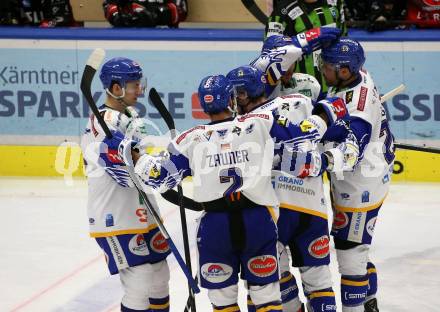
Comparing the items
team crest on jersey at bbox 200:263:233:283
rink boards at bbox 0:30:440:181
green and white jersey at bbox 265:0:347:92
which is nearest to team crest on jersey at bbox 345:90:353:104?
team crest on jersey at bbox 200:263:233:283

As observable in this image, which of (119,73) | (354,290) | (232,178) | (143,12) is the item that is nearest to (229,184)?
(232,178)

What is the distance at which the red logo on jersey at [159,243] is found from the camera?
480 cm

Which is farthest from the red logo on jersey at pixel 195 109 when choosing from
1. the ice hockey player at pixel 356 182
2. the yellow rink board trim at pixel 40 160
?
the ice hockey player at pixel 356 182

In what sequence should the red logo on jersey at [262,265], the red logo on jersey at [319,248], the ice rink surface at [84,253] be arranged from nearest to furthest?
the red logo on jersey at [262,265]
the red logo on jersey at [319,248]
the ice rink surface at [84,253]

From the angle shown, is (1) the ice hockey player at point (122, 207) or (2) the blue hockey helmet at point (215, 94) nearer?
(2) the blue hockey helmet at point (215, 94)

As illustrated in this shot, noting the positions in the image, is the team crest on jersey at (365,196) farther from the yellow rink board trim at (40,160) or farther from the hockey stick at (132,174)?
the yellow rink board trim at (40,160)

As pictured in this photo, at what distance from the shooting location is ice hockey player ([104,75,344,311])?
4.31m

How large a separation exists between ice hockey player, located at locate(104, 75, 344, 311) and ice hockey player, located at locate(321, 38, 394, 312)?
0.62 metres

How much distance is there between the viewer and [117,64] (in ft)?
15.6

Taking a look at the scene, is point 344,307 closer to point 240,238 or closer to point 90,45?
point 240,238

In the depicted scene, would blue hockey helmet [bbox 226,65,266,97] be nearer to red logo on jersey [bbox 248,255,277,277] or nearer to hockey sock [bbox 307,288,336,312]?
red logo on jersey [bbox 248,255,277,277]

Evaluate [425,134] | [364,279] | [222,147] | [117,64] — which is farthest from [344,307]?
[425,134]

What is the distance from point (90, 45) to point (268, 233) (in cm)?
480

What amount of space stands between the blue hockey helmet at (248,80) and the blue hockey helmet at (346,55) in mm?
500
